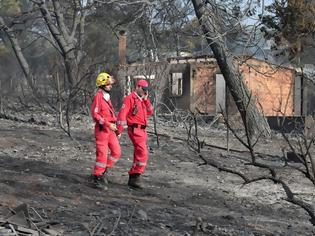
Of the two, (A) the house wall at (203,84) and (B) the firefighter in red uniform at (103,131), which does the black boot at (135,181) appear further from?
(A) the house wall at (203,84)

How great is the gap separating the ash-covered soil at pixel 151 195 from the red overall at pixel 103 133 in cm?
38

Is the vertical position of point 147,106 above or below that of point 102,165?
above

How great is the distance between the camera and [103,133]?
844cm

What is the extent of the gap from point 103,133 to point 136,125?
51 cm

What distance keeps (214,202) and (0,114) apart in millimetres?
13269

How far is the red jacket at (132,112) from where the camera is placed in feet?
28.1

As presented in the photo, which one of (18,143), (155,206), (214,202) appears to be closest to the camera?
(155,206)

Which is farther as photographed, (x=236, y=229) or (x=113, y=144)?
(x=113, y=144)

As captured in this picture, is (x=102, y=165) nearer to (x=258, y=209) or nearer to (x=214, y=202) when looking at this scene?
(x=214, y=202)

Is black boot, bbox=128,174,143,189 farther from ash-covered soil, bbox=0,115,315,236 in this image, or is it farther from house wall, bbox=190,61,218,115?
house wall, bbox=190,61,218,115

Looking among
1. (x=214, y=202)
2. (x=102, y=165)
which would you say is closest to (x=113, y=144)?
Result: (x=102, y=165)

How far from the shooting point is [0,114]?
65.7 feet

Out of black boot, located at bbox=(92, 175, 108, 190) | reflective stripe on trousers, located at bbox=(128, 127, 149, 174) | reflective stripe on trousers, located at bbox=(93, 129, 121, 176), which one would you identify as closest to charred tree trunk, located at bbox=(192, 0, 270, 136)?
reflective stripe on trousers, located at bbox=(128, 127, 149, 174)

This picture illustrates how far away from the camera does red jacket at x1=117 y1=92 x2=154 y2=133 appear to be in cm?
856
